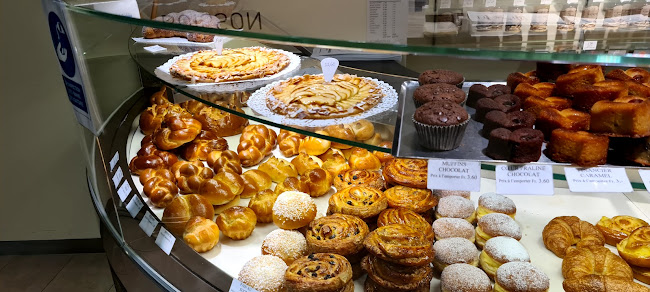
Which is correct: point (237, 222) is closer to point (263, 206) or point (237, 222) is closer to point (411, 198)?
point (263, 206)

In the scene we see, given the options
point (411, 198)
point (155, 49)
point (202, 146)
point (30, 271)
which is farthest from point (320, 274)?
point (30, 271)

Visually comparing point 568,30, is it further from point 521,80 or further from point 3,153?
point 3,153

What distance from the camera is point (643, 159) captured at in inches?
56.2

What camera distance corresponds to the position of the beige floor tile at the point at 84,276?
3873 millimetres

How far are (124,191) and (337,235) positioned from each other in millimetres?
1072

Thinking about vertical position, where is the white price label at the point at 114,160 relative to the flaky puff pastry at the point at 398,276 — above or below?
above

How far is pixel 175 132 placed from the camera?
2.61 meters

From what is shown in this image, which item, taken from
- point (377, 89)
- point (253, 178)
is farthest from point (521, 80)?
point (253, 178)

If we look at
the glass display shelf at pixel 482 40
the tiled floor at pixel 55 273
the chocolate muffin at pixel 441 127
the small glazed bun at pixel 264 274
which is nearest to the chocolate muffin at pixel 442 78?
the glass display shelf at pixel 482 40

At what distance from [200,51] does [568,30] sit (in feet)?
6.33

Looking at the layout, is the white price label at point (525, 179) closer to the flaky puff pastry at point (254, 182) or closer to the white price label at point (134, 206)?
the flaky puff pastry at point (254, 182)

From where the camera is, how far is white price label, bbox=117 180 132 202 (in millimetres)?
2248

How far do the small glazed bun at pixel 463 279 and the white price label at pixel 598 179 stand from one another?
21.5 inches

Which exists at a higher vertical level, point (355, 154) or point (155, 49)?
point (155, 49)
